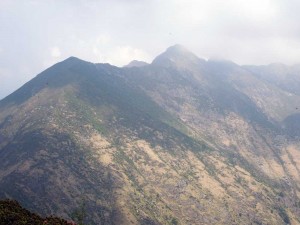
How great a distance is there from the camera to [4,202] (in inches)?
3479

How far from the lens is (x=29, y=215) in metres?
86.1

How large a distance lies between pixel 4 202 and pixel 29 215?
685cm

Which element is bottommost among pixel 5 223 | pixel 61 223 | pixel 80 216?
pixel 80 216

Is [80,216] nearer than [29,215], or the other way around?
[29,215]

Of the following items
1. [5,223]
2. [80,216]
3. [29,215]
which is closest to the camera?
[5,223]

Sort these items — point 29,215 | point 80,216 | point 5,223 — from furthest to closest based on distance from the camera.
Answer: point 80,216 → point 29,215 → point 5,223

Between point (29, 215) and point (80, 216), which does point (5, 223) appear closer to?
point (29, 215)

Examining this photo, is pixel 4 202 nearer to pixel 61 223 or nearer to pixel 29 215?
pixel 29 215

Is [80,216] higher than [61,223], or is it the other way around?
[61,223]

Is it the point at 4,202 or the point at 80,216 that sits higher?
the point at 4,202

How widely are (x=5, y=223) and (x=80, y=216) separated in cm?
5047

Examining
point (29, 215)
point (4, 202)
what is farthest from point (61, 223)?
point (4, 202)

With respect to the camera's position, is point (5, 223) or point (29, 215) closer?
A: point (5, 223)

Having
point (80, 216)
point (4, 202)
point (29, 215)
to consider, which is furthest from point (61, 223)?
point (80, 216)
